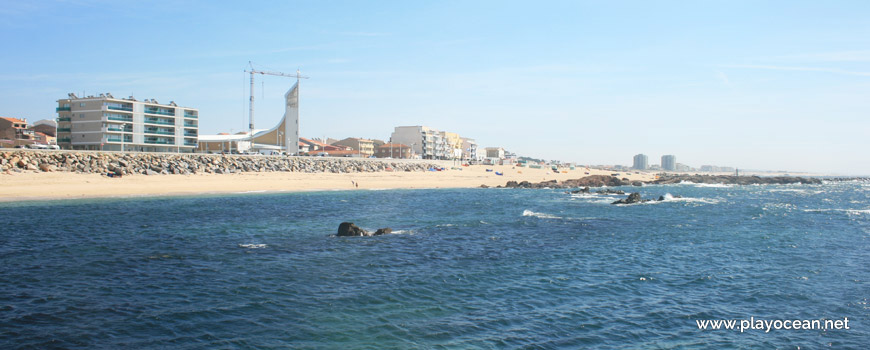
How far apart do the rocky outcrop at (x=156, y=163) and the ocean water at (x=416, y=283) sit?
23190mm

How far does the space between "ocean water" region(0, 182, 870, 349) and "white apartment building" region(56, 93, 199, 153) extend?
1913 inches

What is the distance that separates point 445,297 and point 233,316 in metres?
6.01

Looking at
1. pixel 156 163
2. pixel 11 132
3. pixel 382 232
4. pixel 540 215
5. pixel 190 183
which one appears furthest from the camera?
pixel 11 132

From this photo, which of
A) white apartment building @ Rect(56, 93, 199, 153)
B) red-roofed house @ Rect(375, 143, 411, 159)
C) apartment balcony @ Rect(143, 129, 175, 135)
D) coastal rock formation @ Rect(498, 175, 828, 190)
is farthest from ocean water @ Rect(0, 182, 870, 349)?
red-roofed house @ Rect(375, 143, 411, 159)

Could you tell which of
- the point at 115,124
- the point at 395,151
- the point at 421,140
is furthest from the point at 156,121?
the point at 421,140

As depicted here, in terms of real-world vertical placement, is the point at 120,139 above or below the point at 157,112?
below

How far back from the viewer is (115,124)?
2936 inches

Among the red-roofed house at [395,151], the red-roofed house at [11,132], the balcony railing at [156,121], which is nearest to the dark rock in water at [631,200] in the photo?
the balcony railing at [156,121]

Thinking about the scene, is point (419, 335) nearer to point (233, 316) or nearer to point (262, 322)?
point (262, 322)

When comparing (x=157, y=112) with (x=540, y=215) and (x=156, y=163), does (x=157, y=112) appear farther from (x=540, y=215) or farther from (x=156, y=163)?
(x=540, y=215)

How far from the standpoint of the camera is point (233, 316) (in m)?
12.9

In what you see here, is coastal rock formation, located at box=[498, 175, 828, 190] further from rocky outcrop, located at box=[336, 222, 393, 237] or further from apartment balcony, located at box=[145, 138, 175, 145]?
apartment balcony, located at box=[145, 138, 175, 145]

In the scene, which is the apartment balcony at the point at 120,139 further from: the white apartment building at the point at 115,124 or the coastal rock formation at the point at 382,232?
the coastal rock formation at the point at 382,232

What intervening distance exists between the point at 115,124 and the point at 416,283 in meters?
76.3
